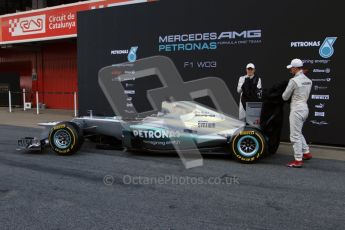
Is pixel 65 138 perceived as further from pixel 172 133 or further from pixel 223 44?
pixel 223 44

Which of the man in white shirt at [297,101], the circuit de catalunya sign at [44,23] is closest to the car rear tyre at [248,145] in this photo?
the man in white shirt at [297,101]

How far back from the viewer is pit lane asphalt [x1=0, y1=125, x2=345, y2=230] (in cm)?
372

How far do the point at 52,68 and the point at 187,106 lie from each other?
516 inches

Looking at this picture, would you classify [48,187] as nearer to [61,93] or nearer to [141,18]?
[141,18]

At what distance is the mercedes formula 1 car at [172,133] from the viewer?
6.14m

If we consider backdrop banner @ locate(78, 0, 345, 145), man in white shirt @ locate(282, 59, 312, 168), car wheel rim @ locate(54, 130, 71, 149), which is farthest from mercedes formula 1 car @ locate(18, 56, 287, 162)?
backdrop banner @ locate(78, 0, 345, 145)

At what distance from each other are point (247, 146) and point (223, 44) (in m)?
3.89

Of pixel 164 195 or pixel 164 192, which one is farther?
pixel 164 192

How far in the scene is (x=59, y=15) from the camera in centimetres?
1487

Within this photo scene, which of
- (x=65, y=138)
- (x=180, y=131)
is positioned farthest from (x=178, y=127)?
(x=65, y=138)

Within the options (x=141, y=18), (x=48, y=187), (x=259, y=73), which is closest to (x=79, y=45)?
(x=141, y=18)

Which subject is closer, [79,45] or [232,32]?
[232,32]

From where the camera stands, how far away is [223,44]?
366 inches

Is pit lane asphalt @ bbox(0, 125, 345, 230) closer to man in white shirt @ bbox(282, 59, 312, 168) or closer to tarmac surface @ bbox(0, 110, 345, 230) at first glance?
tarmac surface @ bbox(0, 110, 345, 230)
